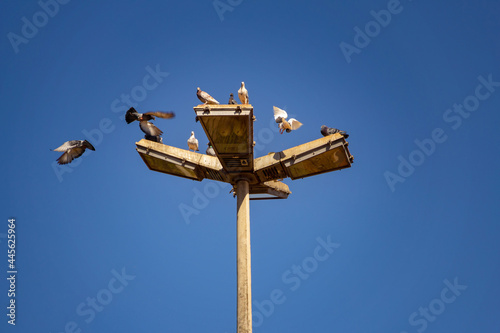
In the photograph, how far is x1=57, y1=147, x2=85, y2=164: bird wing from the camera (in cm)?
2114

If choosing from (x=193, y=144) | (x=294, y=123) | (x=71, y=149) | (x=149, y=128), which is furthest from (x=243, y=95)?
(x=71, y=149)

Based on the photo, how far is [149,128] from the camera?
2097 centimetres

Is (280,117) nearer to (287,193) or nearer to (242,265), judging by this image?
(287,193)

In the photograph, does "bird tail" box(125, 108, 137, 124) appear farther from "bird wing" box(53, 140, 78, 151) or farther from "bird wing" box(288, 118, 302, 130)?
"bird wing" box(288, 118, 302, 130)

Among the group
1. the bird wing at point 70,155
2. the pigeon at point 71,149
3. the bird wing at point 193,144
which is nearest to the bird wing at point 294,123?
the bird wing at point 193,144

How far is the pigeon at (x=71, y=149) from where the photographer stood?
2112 cm

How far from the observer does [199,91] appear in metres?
20.3

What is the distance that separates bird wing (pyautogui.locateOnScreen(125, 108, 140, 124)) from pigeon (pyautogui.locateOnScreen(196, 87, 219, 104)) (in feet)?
7.62

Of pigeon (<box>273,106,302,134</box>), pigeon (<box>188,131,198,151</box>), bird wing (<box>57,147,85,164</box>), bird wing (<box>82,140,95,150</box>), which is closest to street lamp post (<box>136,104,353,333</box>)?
pigeon (<box>188,131,198,151</box>)

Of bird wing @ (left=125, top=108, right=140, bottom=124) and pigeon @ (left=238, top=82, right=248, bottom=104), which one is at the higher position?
bird wing @ (left=125, top=108, right=140, bottom=124)

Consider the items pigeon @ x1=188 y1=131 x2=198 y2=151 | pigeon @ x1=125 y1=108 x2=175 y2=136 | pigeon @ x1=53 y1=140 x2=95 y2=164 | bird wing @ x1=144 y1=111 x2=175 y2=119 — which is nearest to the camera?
bird wing @ x1=144 y1=111 x2=175 y2=119

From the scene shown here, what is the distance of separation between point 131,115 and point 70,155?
8.58ft

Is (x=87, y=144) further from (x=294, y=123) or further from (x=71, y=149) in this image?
(x=294, y=123)

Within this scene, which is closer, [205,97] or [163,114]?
[205,97]
